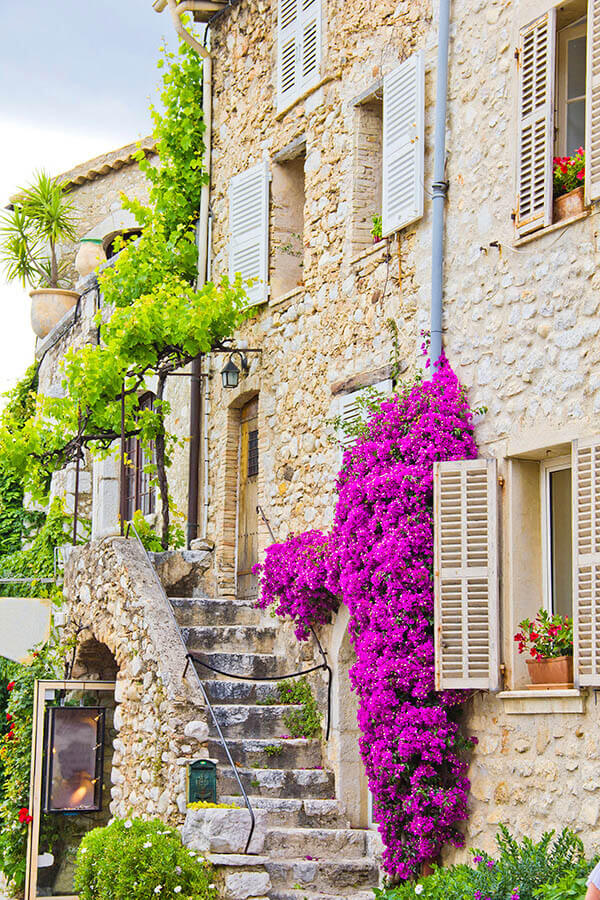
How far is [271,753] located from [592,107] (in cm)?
503

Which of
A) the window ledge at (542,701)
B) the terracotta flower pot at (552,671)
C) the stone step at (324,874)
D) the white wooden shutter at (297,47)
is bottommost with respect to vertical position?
the stone step at (324,874)

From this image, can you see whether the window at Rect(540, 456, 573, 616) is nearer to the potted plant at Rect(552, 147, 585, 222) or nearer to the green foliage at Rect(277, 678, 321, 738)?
the potted plant at Rect(552, 147, 585, 222)

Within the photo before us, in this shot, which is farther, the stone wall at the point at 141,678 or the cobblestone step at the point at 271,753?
the cobblestone step at the point at 271,753

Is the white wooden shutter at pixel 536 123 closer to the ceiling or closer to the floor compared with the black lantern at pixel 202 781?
closer to the ceiling

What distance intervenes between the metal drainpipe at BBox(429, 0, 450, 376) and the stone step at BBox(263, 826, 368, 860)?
3.24 m

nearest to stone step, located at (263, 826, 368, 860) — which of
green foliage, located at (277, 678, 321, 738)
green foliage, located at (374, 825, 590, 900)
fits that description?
green foliage, located at (277, 678, 321, 738)

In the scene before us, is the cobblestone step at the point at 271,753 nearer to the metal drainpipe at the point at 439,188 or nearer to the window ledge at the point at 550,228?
A: the metal drainpipe at the point at 439,188

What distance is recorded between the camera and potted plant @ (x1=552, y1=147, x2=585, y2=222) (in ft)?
24.8

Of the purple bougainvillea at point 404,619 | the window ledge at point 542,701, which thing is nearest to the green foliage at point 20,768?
the purple bougainvillea at point 404,619

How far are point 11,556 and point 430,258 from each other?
31.0ft

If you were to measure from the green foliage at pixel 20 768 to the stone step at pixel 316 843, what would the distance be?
3.80m

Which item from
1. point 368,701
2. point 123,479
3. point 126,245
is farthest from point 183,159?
point 368,701

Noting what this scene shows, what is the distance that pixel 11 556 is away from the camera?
55.2 ft

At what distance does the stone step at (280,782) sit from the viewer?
9008mm
